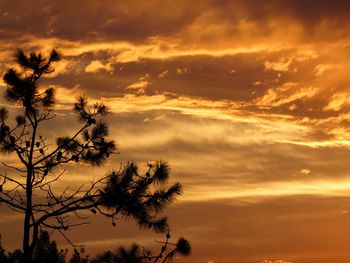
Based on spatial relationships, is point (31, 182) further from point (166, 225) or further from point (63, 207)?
point (166, 225)

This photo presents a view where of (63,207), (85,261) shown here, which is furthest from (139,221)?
(85,261)

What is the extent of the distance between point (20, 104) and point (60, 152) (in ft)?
5.62

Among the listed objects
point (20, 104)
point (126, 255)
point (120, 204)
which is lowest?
point (126, 255)

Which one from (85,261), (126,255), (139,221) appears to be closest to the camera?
(126,255)

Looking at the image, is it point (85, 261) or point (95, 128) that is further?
point (85, 261)

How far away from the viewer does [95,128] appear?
18312mm

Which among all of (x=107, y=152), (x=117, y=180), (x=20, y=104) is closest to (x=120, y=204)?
(x=117, y=180)

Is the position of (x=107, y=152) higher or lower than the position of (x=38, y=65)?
lower

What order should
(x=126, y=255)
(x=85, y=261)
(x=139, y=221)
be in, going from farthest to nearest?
1. (x=85, y=261)
2. (x=139, y=221)
3. (x=126, y=255)

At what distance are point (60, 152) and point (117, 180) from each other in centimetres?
205

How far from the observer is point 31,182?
1752 cm

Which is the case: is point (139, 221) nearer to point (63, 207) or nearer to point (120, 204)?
point (120, 204)

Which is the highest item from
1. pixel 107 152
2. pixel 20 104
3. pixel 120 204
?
pixel 20 104

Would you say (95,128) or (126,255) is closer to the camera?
(126,255)
